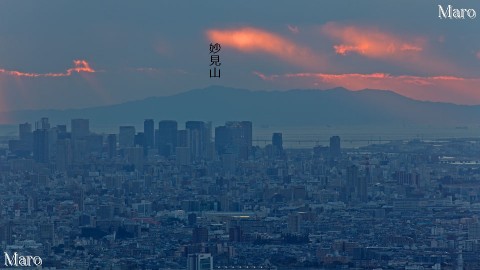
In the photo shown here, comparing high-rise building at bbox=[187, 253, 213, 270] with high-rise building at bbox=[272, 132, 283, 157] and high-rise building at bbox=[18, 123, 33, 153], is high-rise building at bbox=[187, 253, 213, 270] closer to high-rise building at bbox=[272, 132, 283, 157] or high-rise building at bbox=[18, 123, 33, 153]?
high-rise building at bbox=[18, 123, 33, 153]

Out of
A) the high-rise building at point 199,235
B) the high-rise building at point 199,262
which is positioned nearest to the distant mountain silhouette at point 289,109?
the high-rise building at point 199,235

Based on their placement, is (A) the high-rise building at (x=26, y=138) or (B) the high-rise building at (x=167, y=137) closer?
(A) the high-rise building at (x=26, y=138)

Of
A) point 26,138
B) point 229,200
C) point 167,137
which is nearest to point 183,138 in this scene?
point 167,137

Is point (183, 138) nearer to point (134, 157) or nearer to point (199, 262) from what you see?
point (134, 157)

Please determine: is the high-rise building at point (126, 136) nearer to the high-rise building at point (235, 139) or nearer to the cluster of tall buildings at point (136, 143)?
the cluster of tall buildings at point (136, 143)

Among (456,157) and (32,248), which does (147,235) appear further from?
(456,157)

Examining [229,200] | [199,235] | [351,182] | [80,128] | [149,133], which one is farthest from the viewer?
[149,133]
